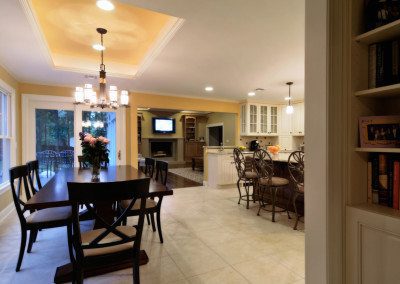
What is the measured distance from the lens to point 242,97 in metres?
6.07

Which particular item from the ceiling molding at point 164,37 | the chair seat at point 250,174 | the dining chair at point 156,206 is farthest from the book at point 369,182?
the chair seat at point 250,174

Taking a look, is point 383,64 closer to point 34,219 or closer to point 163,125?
point 34,219

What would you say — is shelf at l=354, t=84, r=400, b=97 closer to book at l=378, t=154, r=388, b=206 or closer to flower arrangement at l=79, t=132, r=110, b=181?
book at l=378, t=154, r=388, b=206

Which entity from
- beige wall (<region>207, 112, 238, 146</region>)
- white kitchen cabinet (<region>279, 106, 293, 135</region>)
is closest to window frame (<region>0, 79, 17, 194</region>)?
beige wall (<region>207, 112, 238, 146</region>)

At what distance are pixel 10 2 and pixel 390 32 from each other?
2.68 metres

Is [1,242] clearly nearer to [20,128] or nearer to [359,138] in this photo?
[20,128]

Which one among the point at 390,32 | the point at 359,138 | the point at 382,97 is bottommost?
the point at 359,138

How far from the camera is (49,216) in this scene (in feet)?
7.23

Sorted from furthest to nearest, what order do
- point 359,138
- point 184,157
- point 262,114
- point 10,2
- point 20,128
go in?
point 184,157, point 262,114, point 20,128, point 10,2, point 359,138

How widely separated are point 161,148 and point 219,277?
360 inches

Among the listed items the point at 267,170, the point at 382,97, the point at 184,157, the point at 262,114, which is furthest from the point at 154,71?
the point at 184,157

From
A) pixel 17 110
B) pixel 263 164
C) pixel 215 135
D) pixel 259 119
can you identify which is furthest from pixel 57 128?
pixel 215 135

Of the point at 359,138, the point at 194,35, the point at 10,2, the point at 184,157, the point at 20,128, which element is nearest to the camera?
the point at 359,138

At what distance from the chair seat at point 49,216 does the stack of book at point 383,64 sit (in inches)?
103
